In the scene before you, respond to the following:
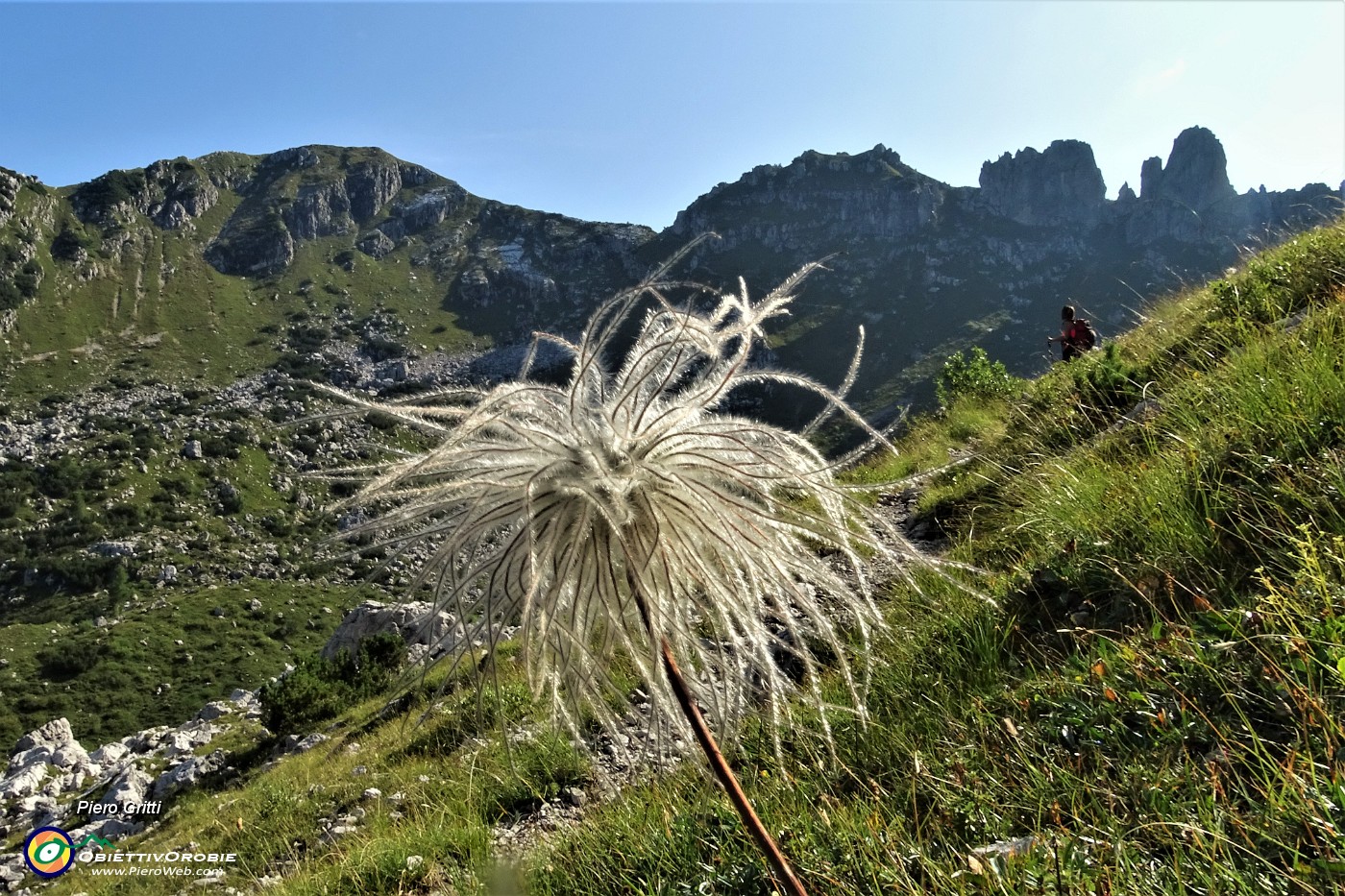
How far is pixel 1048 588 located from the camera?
3576 millimetres

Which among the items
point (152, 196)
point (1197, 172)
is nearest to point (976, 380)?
point (1197, 172)

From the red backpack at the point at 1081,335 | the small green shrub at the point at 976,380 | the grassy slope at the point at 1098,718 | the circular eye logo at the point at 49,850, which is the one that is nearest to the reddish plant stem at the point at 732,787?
the grassy slope at the point at 1098,718

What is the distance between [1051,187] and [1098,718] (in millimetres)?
224411

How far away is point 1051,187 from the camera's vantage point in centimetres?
18288

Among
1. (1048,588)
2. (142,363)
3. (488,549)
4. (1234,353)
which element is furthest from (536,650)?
(142,363)

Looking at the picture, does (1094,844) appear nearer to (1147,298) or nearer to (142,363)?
(1147,298)

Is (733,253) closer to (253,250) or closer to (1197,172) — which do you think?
(1197,172)

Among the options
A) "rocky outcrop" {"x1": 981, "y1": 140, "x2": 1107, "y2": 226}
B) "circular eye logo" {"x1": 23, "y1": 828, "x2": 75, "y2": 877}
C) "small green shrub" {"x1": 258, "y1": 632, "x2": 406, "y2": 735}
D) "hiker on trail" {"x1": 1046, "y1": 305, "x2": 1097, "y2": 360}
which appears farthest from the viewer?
"rocky outcrop" {"x1": 981, "y1": 140, "x2": 1107, "y2": 226}

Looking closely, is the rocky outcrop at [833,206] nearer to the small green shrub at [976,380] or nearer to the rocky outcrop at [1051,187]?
the rocky outcrop at [1051,187]

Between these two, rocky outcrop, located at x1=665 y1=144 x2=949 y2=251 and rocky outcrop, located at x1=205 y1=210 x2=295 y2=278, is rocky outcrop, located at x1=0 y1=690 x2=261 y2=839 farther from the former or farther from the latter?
rocky outcrop, located at x1=665 y1=144 x2=949 y2=251

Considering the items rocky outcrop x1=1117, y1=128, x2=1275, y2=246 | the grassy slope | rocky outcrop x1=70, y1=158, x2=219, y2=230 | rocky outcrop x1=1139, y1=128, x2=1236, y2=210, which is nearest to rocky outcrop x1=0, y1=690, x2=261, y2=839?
the grassy slope

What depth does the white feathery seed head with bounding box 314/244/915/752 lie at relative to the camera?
1731 mm

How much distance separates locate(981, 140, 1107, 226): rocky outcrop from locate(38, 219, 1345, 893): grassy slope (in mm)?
213594

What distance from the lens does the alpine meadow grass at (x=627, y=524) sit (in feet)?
5.67
